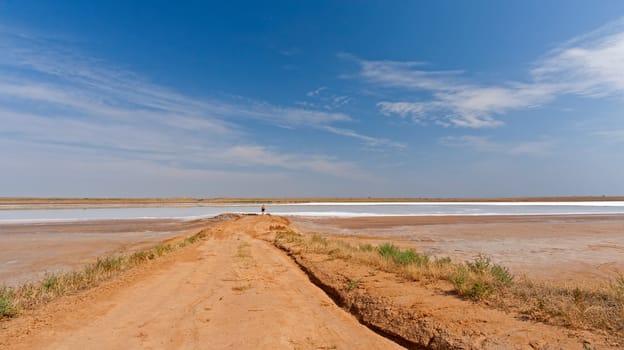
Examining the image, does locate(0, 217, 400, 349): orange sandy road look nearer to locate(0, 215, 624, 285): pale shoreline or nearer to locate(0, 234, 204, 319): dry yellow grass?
locate(0, 234, 204, 319): dry yellow grass

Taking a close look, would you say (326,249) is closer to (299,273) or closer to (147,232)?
(299,273)

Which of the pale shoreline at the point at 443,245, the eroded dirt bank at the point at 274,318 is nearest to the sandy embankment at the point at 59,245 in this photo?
the pale shoreline at the point at 443,245

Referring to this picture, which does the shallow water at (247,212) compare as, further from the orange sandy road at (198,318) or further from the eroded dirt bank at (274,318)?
the eroded dirt bank at (274,318)

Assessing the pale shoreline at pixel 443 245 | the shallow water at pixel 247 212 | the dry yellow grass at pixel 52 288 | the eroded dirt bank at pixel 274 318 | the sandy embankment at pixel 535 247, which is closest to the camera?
the eroded dirt bank at pixel 274 318

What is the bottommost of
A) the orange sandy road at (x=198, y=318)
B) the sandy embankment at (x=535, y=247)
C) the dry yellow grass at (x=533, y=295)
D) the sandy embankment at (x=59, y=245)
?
the sandy embankment at (x=59, y=245)

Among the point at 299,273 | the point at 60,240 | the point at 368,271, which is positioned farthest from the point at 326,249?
the point at 60,240

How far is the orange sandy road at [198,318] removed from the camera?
6.69m

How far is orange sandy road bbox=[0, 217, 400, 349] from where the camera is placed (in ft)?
21.9

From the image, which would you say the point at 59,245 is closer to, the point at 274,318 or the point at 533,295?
the point at 274,318

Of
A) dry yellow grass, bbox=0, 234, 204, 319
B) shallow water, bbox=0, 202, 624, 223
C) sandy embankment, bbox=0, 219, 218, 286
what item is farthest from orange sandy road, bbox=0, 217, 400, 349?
shallow water, bbox=0, 202, 624, 223

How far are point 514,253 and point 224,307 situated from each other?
17756 millimetres

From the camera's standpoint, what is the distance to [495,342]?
6.17 metres

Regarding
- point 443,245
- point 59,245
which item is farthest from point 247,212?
point 443,245

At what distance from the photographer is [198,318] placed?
26.1 feet
